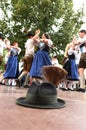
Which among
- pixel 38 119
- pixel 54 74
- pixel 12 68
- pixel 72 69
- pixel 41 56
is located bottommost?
pixel 38 119

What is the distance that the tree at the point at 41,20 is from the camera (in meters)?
15.4

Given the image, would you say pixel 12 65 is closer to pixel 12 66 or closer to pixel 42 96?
pixel 12 66

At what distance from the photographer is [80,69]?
729cm

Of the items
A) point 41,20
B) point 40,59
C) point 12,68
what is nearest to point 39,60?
point 40,59

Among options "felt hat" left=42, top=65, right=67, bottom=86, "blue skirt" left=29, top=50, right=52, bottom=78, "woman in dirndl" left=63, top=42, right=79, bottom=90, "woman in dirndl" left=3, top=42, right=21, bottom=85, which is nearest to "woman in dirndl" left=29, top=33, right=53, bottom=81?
"blue skirt" left=29, top=50, right=52, bottom=78

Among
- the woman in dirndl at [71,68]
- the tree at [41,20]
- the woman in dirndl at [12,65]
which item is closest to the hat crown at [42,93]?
the woman in dirndl at [71,68]

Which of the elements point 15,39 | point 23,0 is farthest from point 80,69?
point 23,0

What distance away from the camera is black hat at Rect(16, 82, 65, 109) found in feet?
7.50

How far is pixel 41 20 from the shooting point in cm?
1538

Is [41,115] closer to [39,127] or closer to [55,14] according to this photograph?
[39,127]

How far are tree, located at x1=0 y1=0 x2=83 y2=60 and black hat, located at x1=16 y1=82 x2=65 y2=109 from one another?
41.5ft

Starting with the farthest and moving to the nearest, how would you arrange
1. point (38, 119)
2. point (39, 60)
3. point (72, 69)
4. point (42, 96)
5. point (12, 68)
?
point (12, 68) → point (72, 69) → point (39, 60) → point (42, 96) → point (38, 119)

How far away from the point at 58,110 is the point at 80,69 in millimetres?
4957

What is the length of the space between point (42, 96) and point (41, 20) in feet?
43.6
